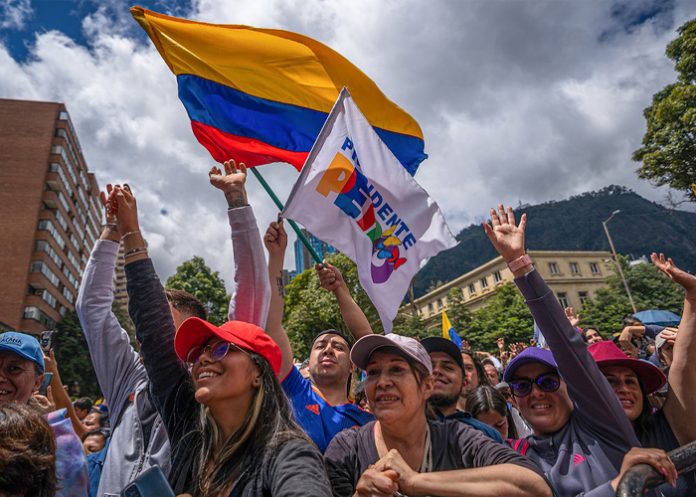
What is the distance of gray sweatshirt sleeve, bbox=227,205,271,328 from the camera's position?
2467mm

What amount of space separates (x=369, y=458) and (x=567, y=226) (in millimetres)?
180967

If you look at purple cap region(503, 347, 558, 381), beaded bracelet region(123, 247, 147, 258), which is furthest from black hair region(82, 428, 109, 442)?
purple cap region(503, 347, 558, 381)

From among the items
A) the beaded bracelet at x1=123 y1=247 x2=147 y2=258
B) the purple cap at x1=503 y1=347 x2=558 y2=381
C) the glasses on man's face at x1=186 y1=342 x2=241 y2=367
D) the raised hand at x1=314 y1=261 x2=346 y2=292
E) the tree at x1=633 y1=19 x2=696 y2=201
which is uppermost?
the tree at x1=633 y1=19 x2=696 y2=201

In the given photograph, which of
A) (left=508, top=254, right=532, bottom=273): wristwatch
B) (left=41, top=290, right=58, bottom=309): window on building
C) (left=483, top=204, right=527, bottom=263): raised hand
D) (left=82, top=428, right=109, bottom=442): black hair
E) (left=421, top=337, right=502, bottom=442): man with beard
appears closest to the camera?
(left=508, top=254, right=532, bottom=273): wristwatch

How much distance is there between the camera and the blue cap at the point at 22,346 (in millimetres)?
2623

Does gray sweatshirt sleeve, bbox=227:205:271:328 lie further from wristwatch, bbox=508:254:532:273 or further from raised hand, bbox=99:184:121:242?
wristwatch, bbox=508:254:532:273

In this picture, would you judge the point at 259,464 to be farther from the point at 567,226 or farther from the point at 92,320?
the point at 567,226

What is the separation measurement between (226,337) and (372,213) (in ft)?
7.88

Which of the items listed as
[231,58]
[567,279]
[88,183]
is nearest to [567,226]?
[567,279]

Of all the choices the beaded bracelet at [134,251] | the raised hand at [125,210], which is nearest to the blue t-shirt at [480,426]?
the beaded bracelet at [134,251]

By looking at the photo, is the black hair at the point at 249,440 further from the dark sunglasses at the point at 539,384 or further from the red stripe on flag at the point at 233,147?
the red stripe on flag at the point at 233,147

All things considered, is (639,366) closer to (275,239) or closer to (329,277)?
(329,277)

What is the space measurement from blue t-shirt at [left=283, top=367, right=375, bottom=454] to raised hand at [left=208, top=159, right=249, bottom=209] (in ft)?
4.09

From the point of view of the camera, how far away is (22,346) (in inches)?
105
